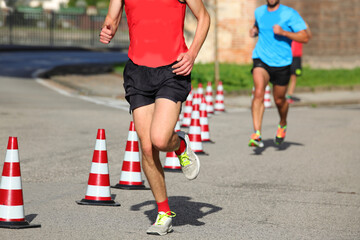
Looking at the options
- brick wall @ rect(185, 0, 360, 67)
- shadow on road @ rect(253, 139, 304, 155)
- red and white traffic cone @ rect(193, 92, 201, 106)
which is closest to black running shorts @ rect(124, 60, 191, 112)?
shadow on road @ rect(253, 139, 304, 155)

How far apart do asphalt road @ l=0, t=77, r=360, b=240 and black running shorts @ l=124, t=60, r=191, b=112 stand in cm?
98

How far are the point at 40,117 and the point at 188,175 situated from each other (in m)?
7.56

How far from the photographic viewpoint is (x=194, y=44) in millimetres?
5949

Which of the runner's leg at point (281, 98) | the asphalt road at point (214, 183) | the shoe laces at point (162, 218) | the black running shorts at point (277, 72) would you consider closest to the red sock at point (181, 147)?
the shoe laces at point (162, 218)

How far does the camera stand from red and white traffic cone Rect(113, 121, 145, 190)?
26.4 ft

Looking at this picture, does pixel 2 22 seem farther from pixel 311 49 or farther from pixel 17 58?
pixel 311 49

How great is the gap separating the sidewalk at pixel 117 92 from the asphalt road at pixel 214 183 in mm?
3459

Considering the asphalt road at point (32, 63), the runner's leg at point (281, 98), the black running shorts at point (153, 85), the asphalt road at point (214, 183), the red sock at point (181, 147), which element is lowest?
the asphalt road at point (32, 63)

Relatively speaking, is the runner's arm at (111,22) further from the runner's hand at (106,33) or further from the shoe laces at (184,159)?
the shoe laces at (184,159)

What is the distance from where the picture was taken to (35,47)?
1517 inches

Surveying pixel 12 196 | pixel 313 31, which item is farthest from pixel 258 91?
pixel 313 31

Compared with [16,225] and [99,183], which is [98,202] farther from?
[16,225]

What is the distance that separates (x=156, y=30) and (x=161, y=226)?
141 cm

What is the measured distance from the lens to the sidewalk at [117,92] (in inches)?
727
